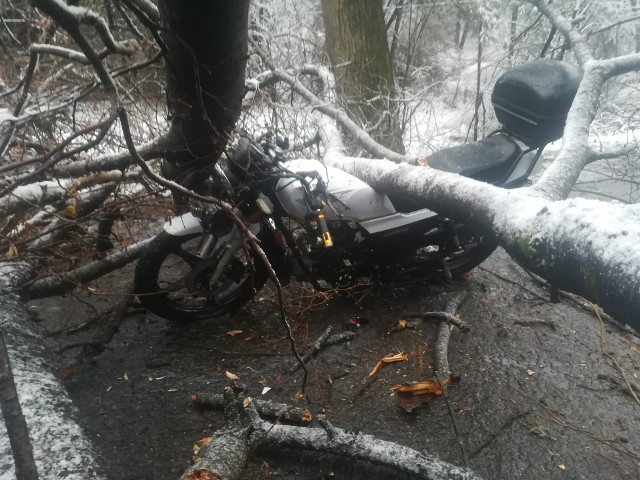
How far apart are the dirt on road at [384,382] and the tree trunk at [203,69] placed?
3.24 ft

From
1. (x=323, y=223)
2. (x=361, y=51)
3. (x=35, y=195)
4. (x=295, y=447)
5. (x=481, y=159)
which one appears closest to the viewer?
(x=295, y=447)

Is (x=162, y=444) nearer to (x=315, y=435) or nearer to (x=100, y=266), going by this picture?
(x=315, y=435)

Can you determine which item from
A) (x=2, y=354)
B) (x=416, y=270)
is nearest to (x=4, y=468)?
(x=2, y=354)

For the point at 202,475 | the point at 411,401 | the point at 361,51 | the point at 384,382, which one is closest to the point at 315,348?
the point at 384,382

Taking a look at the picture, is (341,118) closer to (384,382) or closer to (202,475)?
(384,382)

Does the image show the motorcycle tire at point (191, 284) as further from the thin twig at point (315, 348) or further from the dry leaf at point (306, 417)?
the dry leaf at point (306, 417)

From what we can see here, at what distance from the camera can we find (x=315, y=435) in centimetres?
200

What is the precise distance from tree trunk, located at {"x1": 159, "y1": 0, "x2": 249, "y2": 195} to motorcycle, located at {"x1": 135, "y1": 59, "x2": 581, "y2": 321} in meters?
0.47

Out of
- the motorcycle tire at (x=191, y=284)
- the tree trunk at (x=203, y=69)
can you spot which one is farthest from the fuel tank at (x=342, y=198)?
the tree trunk at (x=203, y=69)

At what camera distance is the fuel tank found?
2.85 metres

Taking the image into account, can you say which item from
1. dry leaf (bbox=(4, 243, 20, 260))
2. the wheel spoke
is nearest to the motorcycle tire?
the wheel spoke

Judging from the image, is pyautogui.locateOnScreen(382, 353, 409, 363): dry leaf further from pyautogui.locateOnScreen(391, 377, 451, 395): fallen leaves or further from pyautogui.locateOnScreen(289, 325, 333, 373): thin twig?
pyautogui.locateOnScreen(289, 325, 333, 373): thin twig

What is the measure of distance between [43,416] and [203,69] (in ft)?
3.89

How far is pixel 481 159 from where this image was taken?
3.27 meters
